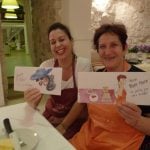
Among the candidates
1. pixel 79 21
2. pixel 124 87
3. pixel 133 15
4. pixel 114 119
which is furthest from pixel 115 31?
pixel 133 15

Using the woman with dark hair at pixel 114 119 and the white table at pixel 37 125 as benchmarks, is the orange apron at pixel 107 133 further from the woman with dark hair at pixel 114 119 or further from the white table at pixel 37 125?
the white table at pixel 37 125

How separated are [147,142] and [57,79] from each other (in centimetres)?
52

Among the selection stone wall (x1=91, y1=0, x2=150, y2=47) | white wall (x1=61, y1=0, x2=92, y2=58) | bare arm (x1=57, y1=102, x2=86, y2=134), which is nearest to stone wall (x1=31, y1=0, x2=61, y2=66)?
white wall (x1=61, y1=0, x2=92, y2=58)

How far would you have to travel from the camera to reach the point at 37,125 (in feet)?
3.41

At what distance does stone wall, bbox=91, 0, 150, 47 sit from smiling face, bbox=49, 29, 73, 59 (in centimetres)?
240

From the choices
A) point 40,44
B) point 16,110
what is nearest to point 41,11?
point 40,44

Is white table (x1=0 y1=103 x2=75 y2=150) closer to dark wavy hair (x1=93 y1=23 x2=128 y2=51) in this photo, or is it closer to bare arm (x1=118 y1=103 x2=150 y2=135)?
bare arm (x1=118 y1=103 x2=150 y2=135)

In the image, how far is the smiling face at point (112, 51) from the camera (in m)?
1.16

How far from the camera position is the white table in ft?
2.83

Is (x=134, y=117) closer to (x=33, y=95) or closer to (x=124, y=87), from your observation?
(x=124, y=87)

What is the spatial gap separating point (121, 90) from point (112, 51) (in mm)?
266

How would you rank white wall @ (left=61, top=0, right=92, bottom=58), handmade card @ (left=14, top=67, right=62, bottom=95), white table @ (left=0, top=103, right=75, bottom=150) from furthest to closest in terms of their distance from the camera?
1. white wall @ (left=61, top=0, right=92, bottom=58)
2. handmade card @ (left=14, top=67, right=62, bottom=95)
3. white table @ (left=0, top=103, right=75, bottom=150)

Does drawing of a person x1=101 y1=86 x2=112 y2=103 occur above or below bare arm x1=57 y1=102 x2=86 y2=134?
above

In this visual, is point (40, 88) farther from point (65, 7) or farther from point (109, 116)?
point (65, 7)
